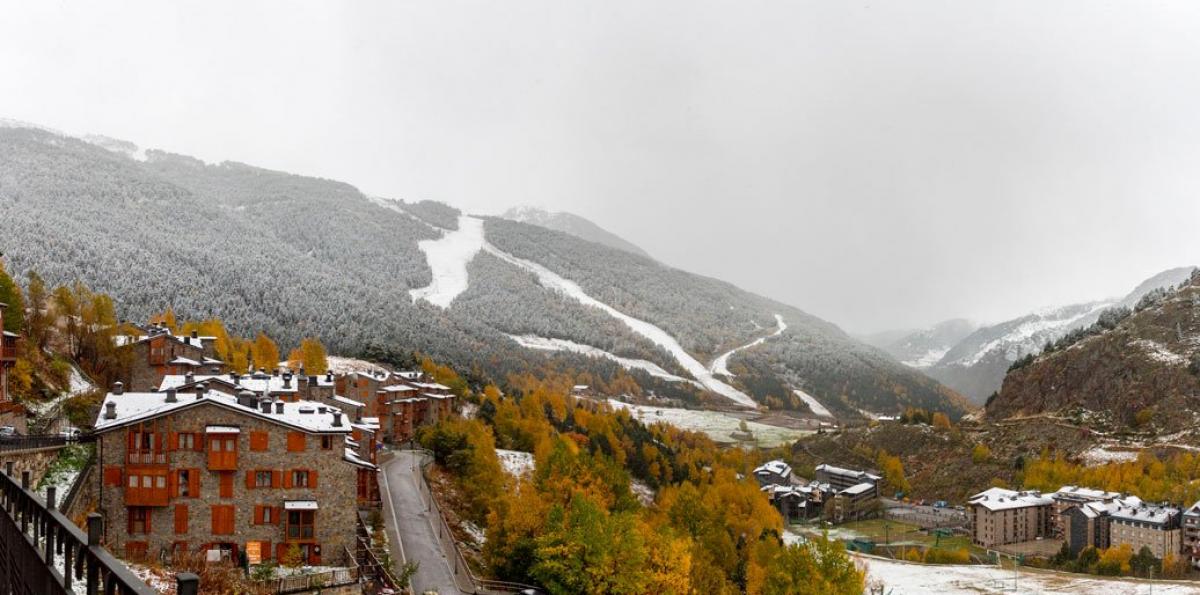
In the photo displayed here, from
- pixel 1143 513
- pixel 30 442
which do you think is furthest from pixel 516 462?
pixel 1143 513

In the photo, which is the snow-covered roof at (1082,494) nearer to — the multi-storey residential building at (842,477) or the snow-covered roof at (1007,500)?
the snow-covered roof at (1007,500)

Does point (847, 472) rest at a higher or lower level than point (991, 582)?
higher

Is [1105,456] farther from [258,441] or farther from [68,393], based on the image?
[68,393]

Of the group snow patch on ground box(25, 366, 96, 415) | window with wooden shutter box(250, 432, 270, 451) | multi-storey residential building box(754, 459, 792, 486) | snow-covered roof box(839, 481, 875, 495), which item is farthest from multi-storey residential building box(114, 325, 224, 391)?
snow-covered roof box(839, 481, 875, 495)

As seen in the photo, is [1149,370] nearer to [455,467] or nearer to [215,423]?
[455,467]

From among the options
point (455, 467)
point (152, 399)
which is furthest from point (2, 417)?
point (455, 467)

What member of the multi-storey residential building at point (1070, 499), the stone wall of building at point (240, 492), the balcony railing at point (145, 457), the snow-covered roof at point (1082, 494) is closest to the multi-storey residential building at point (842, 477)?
the snow-covered roof at point (1082, 494)
